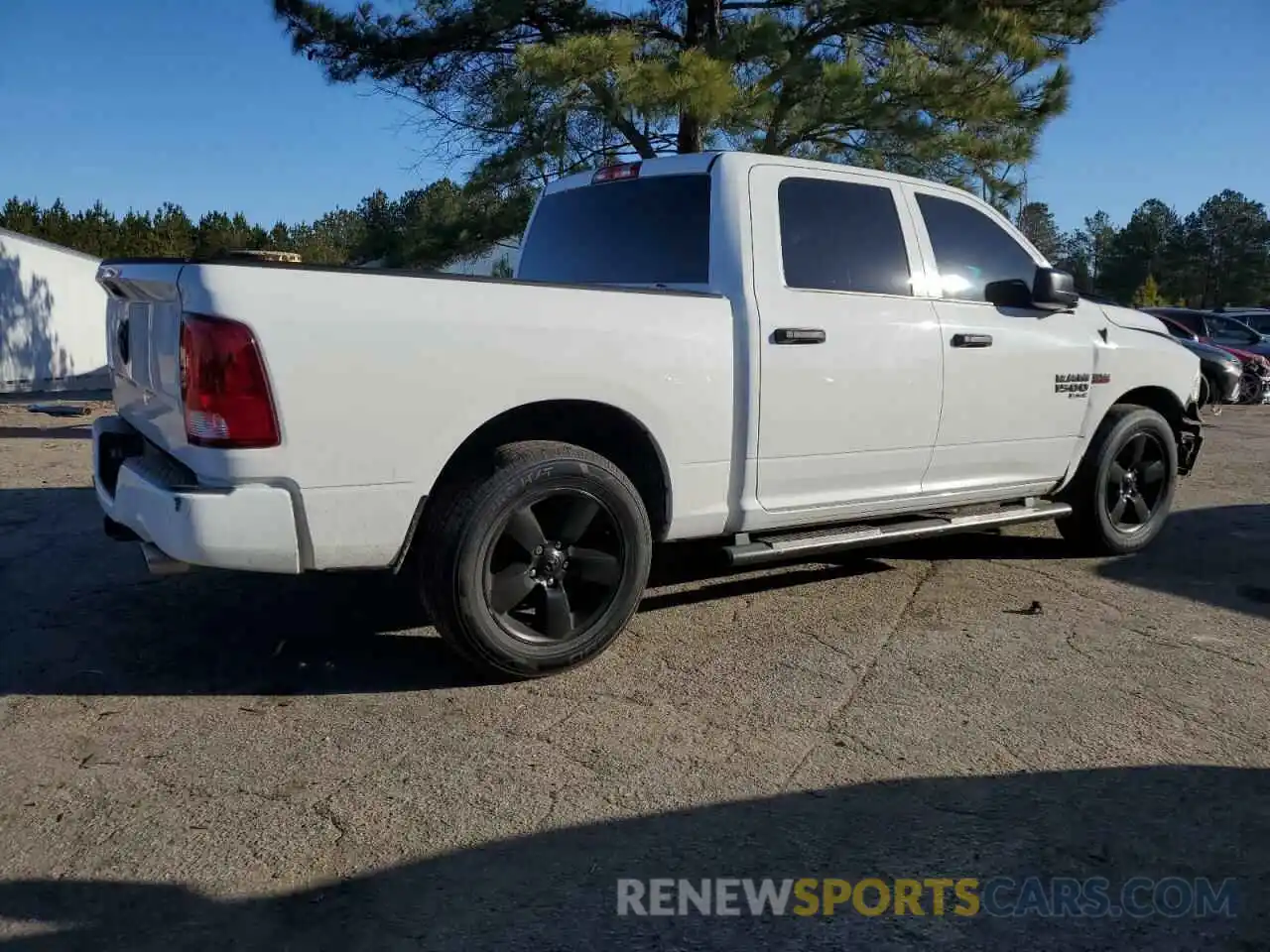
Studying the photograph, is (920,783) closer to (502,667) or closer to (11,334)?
(502,667)

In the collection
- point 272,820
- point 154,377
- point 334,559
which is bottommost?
point 272,820

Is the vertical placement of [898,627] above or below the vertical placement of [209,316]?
below

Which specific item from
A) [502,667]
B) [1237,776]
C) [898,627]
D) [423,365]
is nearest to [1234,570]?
[898,627]

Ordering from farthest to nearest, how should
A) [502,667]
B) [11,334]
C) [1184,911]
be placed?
[11,334] → [502,667] → [1184,911]

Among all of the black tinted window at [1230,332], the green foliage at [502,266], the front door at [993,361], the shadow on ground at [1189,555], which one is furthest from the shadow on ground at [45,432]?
the black tinted window at [1230,332]

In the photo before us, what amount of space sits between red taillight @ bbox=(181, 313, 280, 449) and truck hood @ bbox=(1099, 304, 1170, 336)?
14.6 feet

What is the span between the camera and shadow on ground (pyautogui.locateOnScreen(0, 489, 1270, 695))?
12.7ft

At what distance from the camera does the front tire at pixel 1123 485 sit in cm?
562

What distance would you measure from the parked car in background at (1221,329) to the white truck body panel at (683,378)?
15347mm

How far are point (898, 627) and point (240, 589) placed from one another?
303cm

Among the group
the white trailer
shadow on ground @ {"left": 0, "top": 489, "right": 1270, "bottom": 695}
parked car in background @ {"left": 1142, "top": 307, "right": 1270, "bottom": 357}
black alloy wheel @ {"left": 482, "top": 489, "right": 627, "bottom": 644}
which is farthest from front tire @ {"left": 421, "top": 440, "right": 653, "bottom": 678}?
parked car in background @ {"left": 1142, "top": 307, "right": 1270, "bottom": 357}

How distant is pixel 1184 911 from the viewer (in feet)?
8.07

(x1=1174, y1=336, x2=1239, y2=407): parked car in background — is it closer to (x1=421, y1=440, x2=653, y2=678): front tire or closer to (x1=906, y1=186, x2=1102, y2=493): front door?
(x1=906, y1=186, x2=1102, y2=493): front door

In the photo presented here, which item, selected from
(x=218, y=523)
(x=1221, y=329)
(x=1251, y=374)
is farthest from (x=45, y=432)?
(x=1221, y=329)
